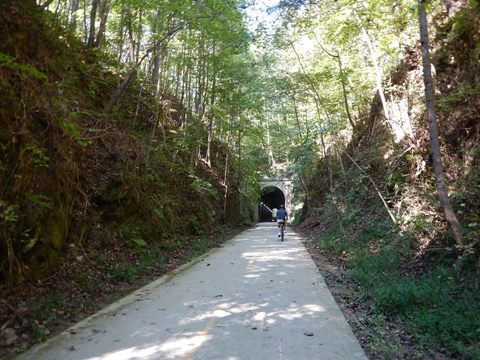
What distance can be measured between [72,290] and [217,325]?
3.12m

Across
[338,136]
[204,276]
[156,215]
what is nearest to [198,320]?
[204,276]

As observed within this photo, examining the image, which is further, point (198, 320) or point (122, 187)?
point (122, 187)

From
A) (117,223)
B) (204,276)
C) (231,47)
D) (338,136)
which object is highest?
(231,47)

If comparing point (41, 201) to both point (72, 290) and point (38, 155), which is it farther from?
point (72, 290)

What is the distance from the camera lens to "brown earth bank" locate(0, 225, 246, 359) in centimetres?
519

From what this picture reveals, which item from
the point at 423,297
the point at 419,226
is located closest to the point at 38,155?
the point at 423,297

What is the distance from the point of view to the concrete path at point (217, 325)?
4493 millimetres

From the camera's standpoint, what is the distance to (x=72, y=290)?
6.95 meters

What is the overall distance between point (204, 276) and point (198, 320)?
3.73 meters

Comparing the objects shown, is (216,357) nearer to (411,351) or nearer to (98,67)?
(411,351)

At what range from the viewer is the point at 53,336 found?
5.18m

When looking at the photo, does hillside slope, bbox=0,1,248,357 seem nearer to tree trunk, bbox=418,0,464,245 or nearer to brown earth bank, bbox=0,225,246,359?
brown earth bank, bbox=0,225,246,359

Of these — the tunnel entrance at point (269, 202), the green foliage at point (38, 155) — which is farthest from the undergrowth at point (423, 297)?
the tunnel entrance at point (269, 202)

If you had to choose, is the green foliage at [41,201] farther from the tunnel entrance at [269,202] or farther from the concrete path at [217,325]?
the tunnel entrance at [269,202]
